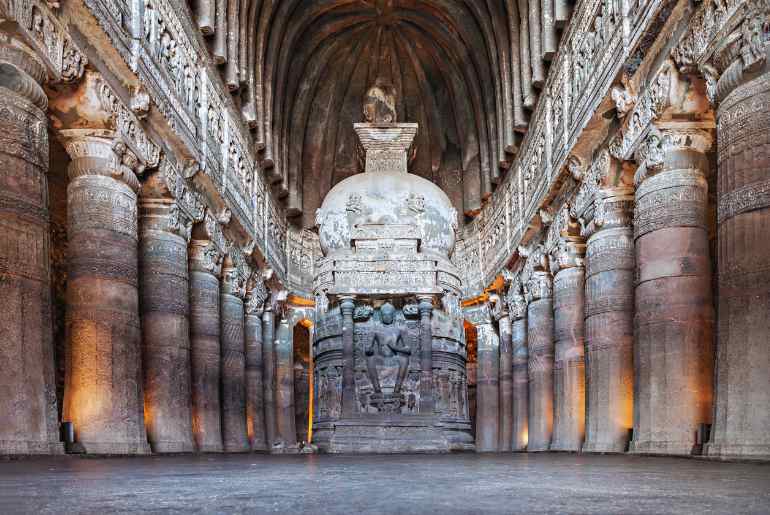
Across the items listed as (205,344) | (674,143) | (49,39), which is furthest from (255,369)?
(674,143)

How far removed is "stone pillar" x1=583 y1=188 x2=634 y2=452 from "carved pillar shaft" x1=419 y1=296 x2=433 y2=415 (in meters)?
3.49

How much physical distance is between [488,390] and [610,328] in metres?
11.3

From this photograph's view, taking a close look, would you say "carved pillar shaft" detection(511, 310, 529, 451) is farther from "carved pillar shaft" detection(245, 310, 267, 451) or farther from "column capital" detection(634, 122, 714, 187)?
"column capital" detection(634, 122, 714, 187)

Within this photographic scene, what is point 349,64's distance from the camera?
97.0ft

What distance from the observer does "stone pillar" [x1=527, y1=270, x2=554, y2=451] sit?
18594 millimetres

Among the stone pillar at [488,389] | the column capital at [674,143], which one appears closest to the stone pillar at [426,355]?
the column capital at [674,143]

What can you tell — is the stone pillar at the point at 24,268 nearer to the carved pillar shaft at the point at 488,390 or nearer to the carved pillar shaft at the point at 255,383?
the carved pillar shaft at the point at 255,383

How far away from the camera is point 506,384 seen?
23172 mm

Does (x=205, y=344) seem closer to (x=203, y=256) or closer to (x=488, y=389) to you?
(x=203, y=256)

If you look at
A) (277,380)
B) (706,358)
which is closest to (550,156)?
(706,358)

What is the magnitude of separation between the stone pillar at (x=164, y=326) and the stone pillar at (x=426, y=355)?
15.5ft

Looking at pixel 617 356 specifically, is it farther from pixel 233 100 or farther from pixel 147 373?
pixel 233 100

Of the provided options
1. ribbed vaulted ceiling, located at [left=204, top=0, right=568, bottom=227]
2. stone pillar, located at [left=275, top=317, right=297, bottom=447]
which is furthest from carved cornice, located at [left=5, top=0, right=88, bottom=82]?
stone pillar, located at [left=275, top=317, right=297, bottom=447]

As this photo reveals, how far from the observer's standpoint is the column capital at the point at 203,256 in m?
17.0
